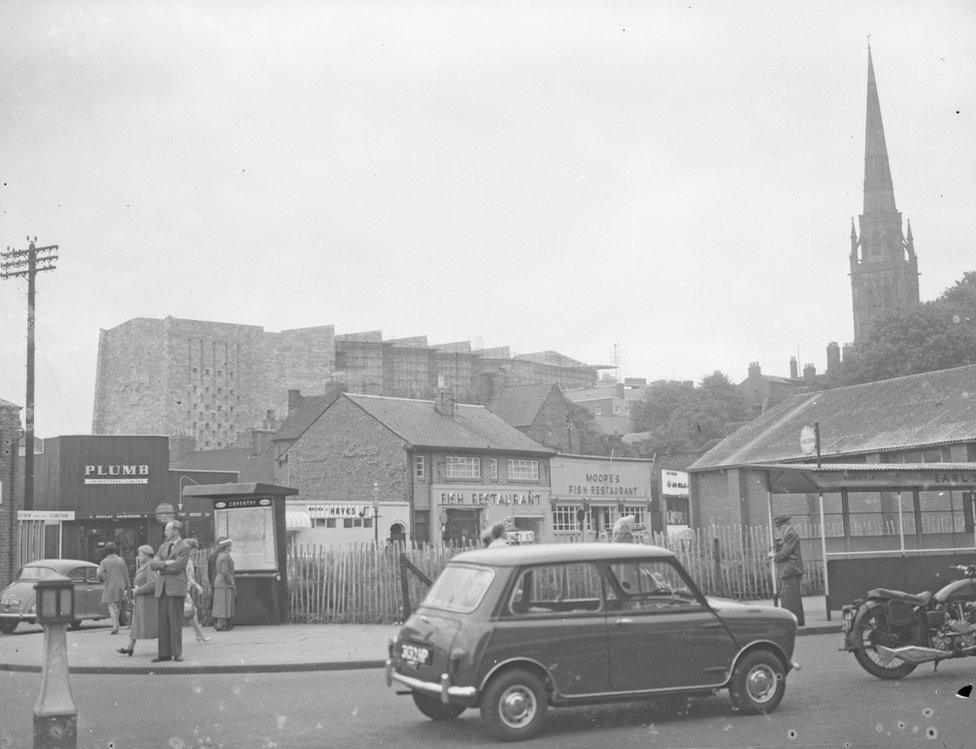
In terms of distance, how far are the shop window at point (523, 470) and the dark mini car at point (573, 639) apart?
50924 millimetres

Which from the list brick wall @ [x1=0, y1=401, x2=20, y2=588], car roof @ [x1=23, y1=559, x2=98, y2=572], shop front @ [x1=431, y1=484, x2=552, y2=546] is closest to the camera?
car roof @ [x1=23, y1=559, x2=98, y2=572]

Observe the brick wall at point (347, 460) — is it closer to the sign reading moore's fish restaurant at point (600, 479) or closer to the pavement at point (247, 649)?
the sign reading moore's fish restaurant at point (600, 479)

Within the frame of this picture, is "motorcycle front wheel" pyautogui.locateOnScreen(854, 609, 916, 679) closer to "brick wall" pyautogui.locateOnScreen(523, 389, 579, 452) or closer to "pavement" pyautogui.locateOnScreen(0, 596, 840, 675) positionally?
"pavement" pyautogui.locateOnScreen(0, 596, 840, 675)

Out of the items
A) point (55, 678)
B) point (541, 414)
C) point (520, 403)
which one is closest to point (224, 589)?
point (55, 678)

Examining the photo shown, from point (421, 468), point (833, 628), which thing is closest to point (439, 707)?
point (833, 628)

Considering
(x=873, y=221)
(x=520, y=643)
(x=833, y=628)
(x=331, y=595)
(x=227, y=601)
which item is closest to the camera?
(x=520, y=643)

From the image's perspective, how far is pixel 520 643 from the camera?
8.92 metres

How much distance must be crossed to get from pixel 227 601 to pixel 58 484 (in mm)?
35599

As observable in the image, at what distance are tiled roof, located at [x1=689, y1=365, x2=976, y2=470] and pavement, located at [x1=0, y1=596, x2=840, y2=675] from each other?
2913cm

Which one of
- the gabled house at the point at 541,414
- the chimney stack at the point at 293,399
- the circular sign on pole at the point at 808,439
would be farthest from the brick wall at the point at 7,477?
the chimney stack at the point at 293,399

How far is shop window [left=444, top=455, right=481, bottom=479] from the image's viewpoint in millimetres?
57219

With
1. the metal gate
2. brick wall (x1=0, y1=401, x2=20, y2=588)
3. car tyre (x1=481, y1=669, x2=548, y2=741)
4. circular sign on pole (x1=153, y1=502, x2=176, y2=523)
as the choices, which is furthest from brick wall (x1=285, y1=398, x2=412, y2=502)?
car tyre (x1=481, y1=669, x2=548, y2=741)

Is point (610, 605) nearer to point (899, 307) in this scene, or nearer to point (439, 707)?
point (439, 707)

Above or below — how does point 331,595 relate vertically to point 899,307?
below
